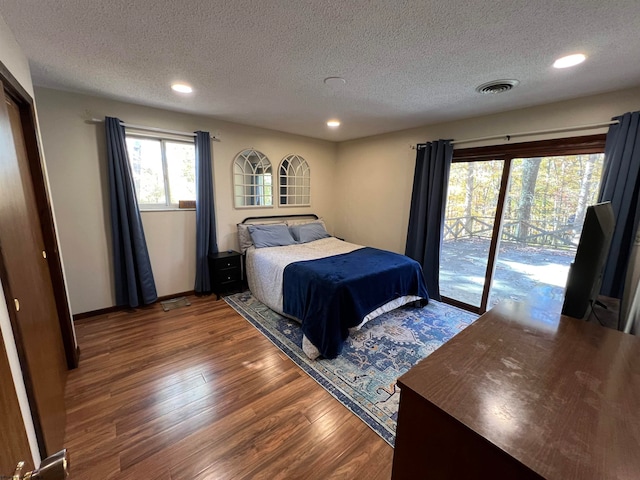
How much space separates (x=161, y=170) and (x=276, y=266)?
6.18 ft

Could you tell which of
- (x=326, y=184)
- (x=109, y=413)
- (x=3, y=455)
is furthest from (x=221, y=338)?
(x=326, y=184)

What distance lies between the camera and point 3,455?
20.3 inches

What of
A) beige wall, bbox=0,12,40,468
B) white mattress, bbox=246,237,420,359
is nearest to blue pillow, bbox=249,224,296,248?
white mattress, bbox=246,237,420,359

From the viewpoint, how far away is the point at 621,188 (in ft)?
6.95

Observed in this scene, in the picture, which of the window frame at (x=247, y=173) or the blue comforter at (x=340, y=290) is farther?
the window frame at (x=247, y=173)

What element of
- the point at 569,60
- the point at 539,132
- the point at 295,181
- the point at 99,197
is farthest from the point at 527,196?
the point at 99,197

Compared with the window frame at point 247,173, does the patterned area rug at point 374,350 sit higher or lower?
lower

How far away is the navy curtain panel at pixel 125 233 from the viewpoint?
2.72m

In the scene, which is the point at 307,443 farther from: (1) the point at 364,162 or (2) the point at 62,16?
(1) the point at 364,162

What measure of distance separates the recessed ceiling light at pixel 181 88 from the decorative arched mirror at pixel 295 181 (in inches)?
72.5

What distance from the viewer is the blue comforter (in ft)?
7.50

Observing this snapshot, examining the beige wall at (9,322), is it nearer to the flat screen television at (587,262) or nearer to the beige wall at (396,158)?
the flat screen television at (587,262)

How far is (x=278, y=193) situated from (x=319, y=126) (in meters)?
1.22

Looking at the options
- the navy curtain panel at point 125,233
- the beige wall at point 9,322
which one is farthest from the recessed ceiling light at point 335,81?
the navy curtain panel at point 125,233
